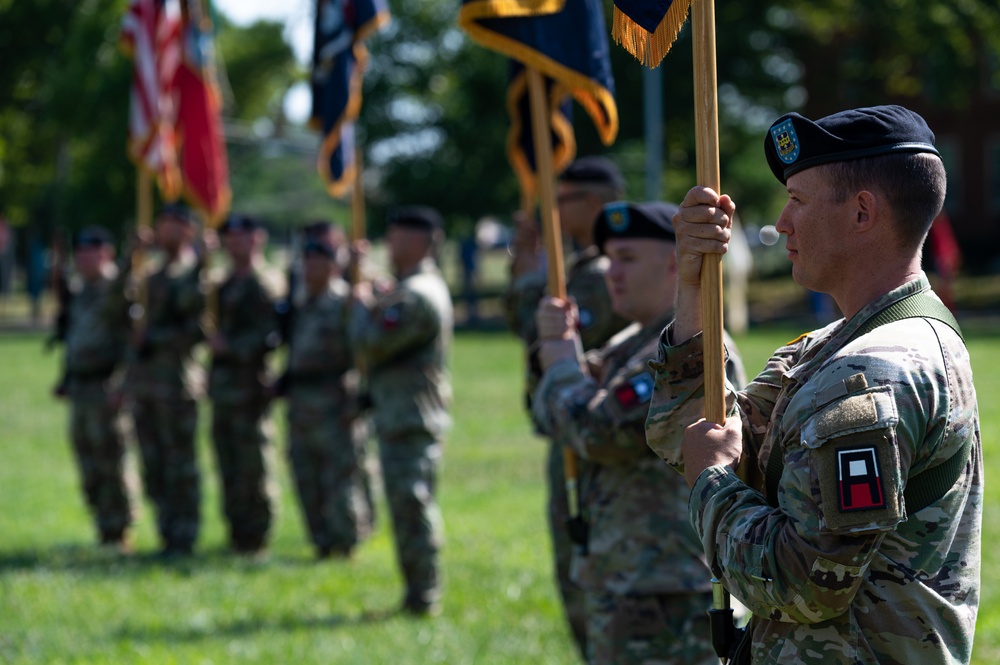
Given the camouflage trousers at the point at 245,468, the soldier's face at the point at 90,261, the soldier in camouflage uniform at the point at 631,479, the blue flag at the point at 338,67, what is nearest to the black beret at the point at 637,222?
the soldier in camouflage uniform at the point at 631,479

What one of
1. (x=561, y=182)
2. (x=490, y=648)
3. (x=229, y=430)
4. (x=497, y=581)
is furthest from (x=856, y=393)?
(x=229, y=430)

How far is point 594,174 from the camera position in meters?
5.97

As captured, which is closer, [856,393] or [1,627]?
[856,393]

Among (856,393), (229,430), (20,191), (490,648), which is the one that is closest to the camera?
(856,393)

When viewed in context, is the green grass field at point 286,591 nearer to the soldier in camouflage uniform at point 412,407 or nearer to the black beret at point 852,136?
the soldier in camouflage uniform at point 412,407

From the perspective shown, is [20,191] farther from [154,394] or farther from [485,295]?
[485,295]

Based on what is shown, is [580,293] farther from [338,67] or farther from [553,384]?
[338,67]

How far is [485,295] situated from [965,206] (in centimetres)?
1904

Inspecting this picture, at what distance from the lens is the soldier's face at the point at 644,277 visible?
175 inches

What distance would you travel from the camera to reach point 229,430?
10.0 metres

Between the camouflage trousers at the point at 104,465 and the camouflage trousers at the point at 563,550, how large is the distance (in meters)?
5.46

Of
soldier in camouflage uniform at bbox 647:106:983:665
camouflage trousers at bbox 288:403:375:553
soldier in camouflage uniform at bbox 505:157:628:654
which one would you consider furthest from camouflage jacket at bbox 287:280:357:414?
soldier in camouflage uniform at bbox 647:106:983:665

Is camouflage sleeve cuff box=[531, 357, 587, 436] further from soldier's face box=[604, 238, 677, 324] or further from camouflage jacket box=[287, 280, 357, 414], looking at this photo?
camouflage jacket box=[287, 280, 357, 414]

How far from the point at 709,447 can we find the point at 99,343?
27.8 ft
